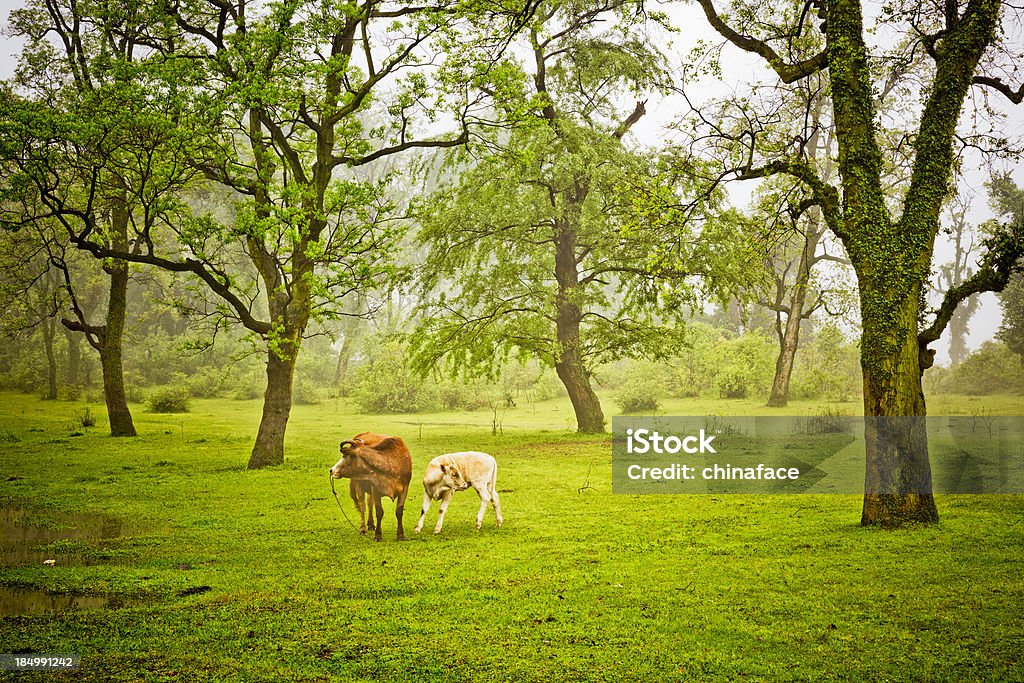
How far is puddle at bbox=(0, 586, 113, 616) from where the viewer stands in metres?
5.91

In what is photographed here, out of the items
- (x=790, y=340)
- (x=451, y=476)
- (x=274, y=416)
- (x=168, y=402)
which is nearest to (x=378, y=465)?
(x=451, y=476)

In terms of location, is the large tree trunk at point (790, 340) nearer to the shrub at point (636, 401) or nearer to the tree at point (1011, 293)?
the shrub at point (636, 401)

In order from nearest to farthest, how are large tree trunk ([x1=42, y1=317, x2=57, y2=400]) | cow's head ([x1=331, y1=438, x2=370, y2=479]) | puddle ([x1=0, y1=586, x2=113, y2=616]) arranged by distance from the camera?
puddle ([x1=0, y1=586, x2=113, y2=616]), cow's head ([x1=331, y1=438, x2=370, y2=479]), large tree trunk ([x1=42, y1=317, x2=57, y2=400])

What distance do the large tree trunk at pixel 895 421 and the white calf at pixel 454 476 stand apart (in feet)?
15.6

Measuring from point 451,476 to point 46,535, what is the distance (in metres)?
5.40

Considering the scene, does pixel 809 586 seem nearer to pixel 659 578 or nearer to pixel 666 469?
pixel 659 578

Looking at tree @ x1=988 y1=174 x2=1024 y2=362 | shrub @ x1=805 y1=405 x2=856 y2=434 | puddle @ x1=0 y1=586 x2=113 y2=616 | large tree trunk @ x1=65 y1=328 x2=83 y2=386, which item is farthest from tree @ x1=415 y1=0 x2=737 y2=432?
large tree trunk @ x1=65 y1=328 x2=83 y2=386

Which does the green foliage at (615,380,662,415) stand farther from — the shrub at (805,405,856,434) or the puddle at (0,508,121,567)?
the puddle at (0,508,121,567)

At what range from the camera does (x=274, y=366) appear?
13.6 metres

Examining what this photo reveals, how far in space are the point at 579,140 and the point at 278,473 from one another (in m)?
10.8

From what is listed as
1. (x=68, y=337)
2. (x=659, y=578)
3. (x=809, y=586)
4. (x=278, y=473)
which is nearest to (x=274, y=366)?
(x=278, y=473)

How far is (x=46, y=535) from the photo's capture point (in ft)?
28.0

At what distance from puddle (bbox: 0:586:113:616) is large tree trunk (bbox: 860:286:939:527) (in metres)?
8.48

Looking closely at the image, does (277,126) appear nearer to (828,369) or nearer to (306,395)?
(306,395)
